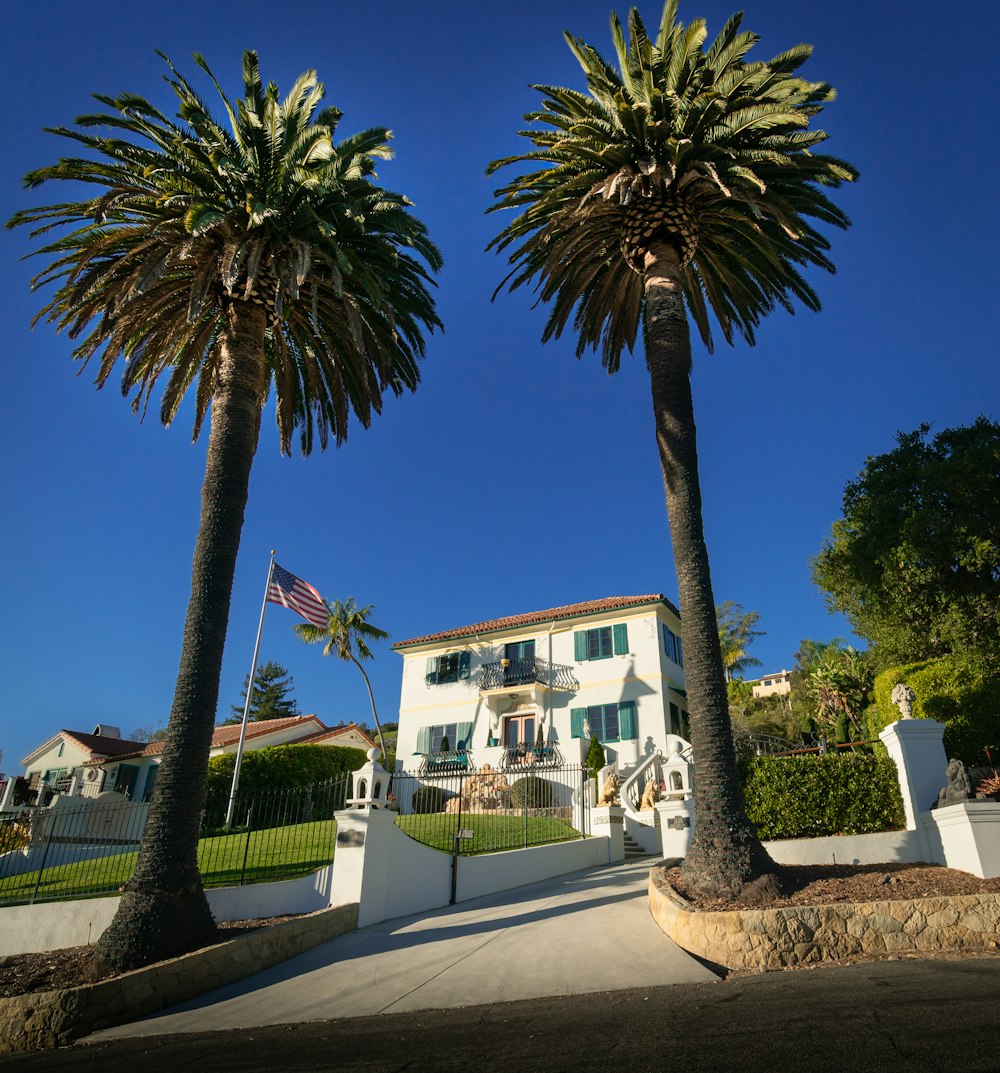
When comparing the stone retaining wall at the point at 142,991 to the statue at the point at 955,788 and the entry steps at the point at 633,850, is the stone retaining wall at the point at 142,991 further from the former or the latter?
the entry steps at the point at 633,850

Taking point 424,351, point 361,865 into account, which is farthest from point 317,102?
point 361,865

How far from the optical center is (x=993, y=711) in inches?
605

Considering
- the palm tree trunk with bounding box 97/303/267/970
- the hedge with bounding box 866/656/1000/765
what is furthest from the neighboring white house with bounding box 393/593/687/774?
the palm tree trunk with bounding box 97/303/267/970

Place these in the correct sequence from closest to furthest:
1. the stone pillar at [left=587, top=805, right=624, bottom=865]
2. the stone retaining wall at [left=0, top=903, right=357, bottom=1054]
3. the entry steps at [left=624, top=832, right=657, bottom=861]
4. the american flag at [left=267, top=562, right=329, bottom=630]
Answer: the stone retaining wall at [left=0, top=903, right=357, bottom=1054] → the stone pillar at [left=587, top=805, right=624, bottom=865] → the entry steps at [left=624, top=832, right=657, bottom=861] → the american flag at [left=267, top=562, right=329, bottom=630]

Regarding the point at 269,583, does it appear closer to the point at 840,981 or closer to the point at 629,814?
the point at 629,814

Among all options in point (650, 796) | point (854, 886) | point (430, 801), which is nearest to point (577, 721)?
point (430, 801)

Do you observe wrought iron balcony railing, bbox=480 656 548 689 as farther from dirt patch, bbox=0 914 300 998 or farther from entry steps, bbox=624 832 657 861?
dirt patch, bbox=0 914 300 998

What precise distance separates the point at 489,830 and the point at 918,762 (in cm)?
1015

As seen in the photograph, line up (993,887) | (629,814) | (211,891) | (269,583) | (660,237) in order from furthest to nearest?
(269,583)
(629,814)
(660,237)
(211,891)
(993,887)

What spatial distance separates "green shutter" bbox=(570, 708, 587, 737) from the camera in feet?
95.8

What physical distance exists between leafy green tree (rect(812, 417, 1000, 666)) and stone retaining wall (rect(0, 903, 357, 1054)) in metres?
17.4

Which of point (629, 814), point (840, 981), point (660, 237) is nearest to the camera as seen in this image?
point (840, 981)

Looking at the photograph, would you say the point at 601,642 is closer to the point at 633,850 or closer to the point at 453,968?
the point at 633,850

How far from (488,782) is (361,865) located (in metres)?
16.1
